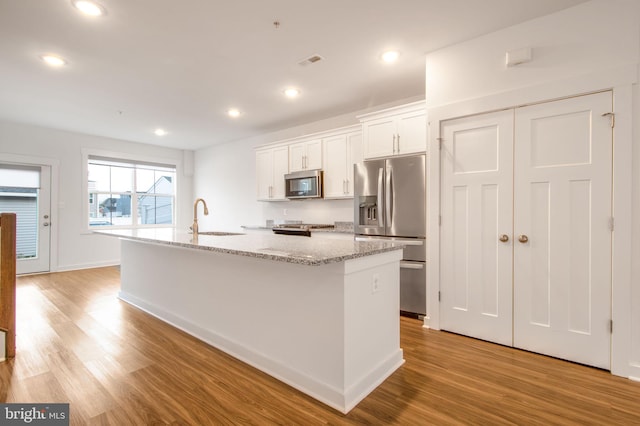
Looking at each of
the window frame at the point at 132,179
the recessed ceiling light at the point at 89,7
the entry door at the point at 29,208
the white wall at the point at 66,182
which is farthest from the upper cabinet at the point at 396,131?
the entry door at the point at 29,208

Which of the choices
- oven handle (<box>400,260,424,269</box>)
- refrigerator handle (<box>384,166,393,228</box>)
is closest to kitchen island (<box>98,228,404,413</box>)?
oven handle (<box>400,260,424,269</box>)

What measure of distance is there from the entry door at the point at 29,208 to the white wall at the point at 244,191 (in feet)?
9.32

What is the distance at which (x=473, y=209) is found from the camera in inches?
109

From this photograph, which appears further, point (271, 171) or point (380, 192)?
point (271, 171)

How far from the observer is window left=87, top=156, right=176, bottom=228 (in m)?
6.28

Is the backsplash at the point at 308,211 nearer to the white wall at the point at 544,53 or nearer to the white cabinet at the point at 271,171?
the white cabinet at the point at 271,171

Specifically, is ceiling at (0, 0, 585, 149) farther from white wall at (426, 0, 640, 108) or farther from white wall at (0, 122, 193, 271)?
white wall at (0, 122, 193, 271)

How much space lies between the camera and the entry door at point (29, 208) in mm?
5262

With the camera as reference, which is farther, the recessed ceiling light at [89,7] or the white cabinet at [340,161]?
the white cabinet at [340,161]

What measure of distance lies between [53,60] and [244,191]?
3721mm

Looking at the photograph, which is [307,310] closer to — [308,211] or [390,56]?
[390,56]

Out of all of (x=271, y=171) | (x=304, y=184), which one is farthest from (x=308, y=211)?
(x=271, y=171)

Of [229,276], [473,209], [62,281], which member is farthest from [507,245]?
[62,281]

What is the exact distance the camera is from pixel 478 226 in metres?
2.75
